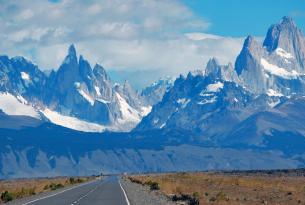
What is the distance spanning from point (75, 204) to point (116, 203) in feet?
11.9

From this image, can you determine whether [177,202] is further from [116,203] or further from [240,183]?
[240,183]

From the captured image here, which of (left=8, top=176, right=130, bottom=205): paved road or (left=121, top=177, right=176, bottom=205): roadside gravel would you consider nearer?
(left=121, top=177, right=176, bottom=205): roadside gravel

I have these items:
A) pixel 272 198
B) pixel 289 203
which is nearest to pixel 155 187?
pixel 272 198

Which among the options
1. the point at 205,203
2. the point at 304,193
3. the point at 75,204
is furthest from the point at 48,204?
the point at 304,193

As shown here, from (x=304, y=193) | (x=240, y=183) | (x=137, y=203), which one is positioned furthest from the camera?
(x=240, y=183)

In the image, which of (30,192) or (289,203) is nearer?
(289,203)

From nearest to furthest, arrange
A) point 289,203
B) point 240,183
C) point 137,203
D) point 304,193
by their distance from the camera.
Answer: point 289,203
point 137,203
point 304,193
point 240,183

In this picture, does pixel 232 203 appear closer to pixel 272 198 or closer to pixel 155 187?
pixel 272 198

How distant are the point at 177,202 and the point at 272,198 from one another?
30.2 ft

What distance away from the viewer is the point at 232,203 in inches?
2552

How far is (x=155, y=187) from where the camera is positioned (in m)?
115

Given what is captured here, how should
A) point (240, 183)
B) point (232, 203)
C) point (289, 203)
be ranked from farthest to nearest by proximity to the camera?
point (240, 183)
point (289, 203)
point (232, 203)

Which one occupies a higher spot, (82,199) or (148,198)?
(148,198)

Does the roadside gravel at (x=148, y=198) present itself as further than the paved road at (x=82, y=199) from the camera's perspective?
No
